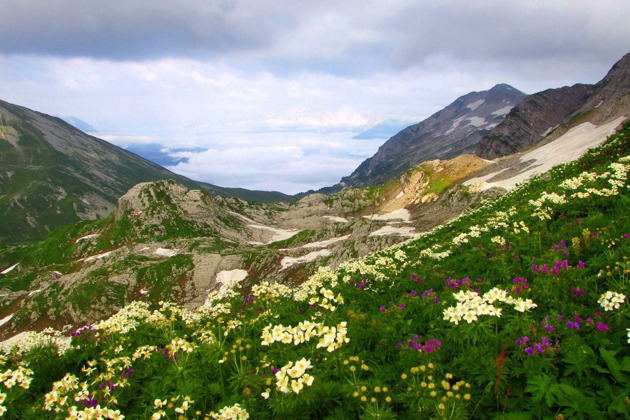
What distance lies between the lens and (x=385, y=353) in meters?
7.63

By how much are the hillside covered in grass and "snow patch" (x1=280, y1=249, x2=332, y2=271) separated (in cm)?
7592

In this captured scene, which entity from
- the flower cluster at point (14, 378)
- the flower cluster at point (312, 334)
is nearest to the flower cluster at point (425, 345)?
the flower cluster at point (312, 334)

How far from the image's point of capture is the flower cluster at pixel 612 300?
655cm

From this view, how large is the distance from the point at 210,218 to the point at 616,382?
534 ft

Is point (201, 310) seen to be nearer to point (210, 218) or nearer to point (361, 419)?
point (361, 419)

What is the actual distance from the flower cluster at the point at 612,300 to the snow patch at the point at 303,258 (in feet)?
264

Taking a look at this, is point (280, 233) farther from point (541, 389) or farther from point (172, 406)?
point (541, 389)

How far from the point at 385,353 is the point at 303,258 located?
8472 cm

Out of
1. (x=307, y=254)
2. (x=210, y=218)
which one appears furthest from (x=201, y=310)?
(x=210, y=218)

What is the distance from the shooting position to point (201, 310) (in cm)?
1067

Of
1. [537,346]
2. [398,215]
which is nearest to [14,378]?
[537,346]

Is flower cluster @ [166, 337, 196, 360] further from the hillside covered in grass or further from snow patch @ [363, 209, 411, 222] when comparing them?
snow patch @ [363, 209, 411, 222]

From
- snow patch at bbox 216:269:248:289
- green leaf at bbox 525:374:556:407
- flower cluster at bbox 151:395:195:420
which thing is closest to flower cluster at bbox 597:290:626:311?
green leaf at bbox 525:374:556:407

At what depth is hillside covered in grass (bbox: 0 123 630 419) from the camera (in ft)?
17.9
